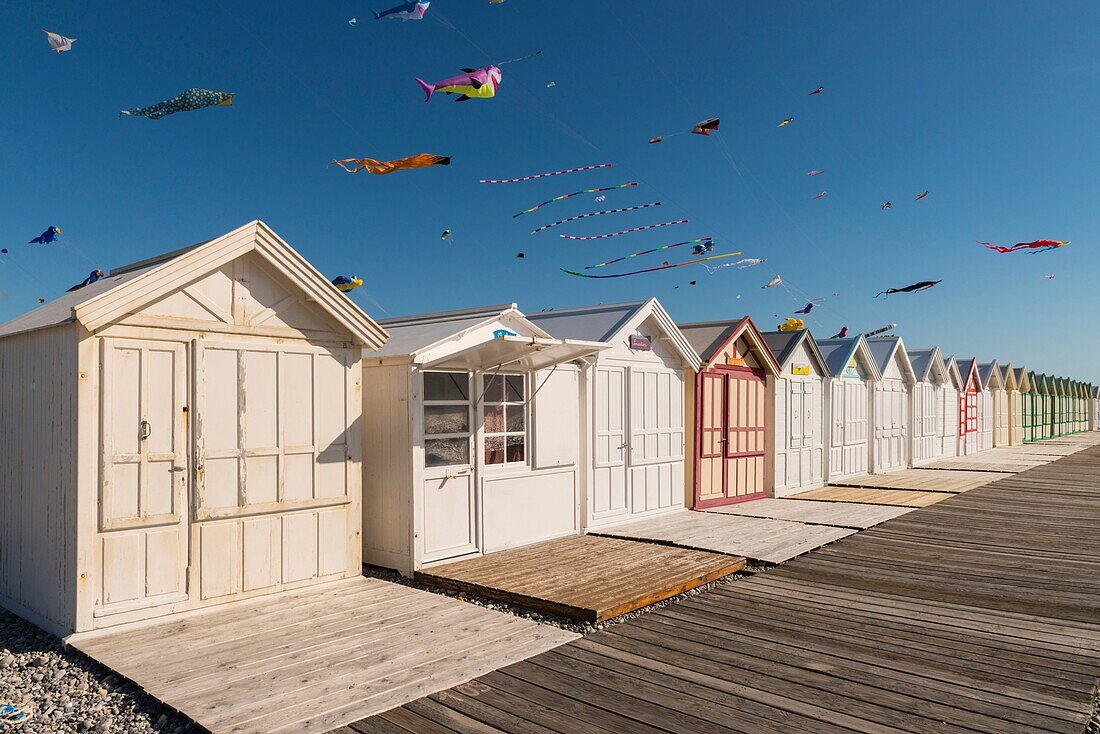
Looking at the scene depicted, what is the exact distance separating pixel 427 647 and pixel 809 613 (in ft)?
9.82

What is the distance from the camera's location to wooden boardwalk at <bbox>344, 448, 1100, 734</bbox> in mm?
3988

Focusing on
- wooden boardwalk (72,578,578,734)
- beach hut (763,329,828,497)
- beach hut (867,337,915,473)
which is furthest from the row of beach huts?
beach hut (867,337,915,473)

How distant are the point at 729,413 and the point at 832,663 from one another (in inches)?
294

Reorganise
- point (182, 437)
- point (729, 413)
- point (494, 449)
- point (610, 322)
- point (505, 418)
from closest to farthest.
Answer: point (182, 437)
point (494, 449)
point (505, 418)
point (610, 322)
point (729, 413)

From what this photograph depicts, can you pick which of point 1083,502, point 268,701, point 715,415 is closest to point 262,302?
point 268,701

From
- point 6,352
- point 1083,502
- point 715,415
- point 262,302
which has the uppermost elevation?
point 262,302

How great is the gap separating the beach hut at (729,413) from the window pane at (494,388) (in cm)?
413

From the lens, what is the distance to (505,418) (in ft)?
27.2

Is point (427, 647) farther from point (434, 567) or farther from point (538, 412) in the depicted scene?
point (538, 412)

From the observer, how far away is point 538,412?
28.4 ft

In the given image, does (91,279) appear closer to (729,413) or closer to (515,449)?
(515,449)

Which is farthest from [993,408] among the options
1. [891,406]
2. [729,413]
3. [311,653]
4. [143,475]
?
[143,475]

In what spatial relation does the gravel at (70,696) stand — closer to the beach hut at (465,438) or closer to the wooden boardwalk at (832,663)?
the wooden boardwalk at (832,663)

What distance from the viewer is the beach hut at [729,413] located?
37.6 feet
